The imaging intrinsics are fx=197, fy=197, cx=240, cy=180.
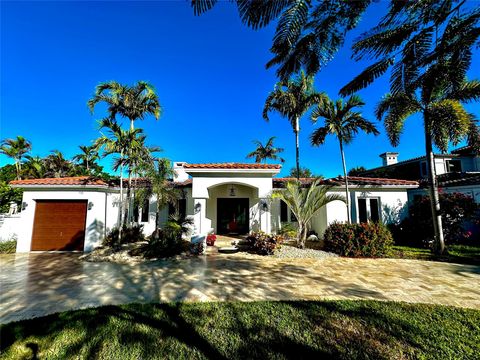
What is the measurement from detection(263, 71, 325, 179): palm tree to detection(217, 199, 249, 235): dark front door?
235 inches

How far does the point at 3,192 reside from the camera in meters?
15.9

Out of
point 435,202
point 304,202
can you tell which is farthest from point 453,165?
point 304,202

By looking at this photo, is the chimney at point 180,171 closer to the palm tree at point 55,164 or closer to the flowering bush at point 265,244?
the flowering bush at point 265,244

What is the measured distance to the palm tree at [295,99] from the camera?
13.9 meters

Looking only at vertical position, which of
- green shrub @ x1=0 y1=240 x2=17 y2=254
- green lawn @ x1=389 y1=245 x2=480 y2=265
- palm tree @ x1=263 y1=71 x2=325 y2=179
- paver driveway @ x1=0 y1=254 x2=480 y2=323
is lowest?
paver driveway @ x1=0 y1=254 x2=480 y2=323

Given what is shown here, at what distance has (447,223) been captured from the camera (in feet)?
39.9

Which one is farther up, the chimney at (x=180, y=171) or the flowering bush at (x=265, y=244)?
the chimney at (x=180, y=171)

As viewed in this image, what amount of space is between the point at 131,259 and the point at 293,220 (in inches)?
451

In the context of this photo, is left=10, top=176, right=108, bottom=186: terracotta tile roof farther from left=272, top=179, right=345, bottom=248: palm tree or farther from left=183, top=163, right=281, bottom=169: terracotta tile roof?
left=272, top=179, right=345, bottom=248: palm tree

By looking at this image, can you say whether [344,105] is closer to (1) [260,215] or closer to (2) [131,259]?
(1) [260,215]

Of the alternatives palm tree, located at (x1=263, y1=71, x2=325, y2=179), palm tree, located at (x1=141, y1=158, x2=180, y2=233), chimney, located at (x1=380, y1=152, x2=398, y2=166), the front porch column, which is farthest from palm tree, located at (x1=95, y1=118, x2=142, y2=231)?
chimney, located at (x1=380, y1=152, x2=398, y2=166)

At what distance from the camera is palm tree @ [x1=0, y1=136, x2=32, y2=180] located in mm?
23255

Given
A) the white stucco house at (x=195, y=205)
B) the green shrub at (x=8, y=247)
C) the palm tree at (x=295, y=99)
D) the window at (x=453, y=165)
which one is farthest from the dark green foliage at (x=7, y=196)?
the window at (x=453, y=165)

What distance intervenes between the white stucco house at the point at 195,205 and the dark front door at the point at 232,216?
0.27ft
